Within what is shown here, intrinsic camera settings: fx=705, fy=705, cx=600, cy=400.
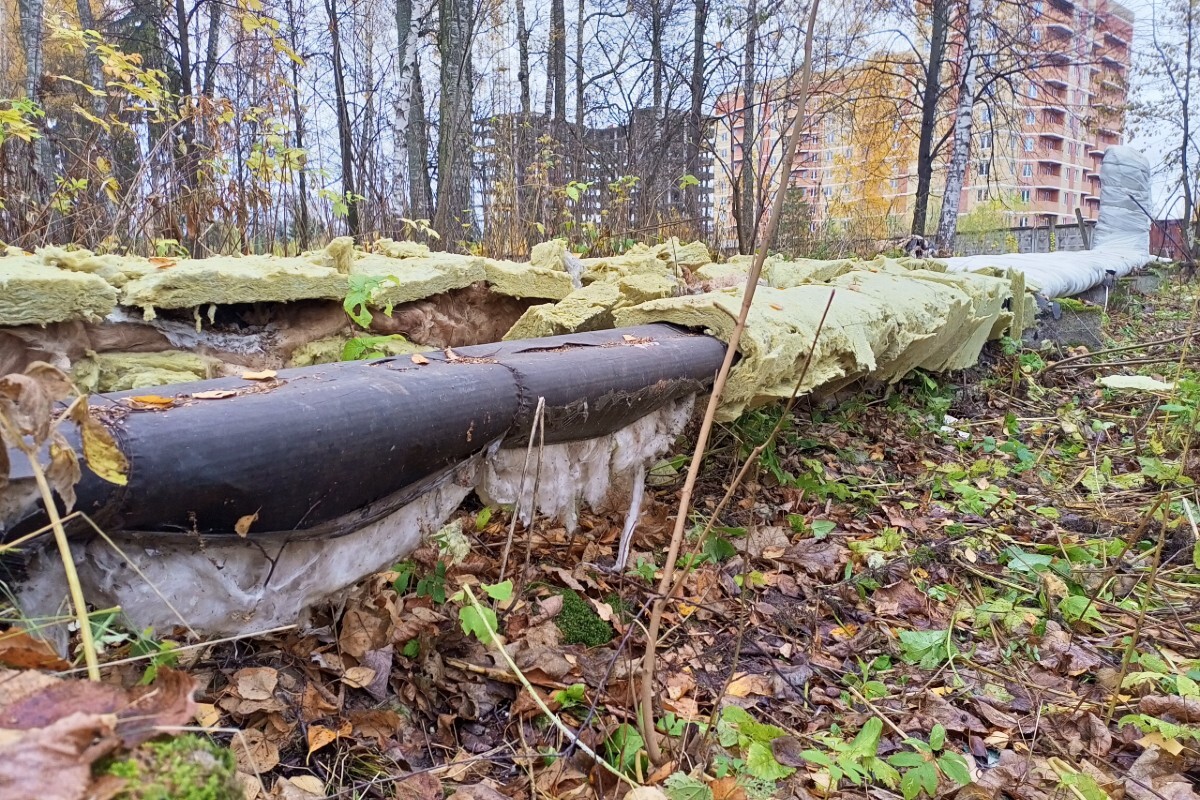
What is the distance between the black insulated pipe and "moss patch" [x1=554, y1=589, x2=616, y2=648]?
20.0 inches

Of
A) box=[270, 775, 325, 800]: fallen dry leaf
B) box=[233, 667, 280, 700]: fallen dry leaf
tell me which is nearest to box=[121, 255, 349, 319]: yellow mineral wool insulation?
box=[233, 667, 280, 700]: fallen dry leaf

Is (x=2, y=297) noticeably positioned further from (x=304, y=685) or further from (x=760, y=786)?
(x=760, y=786)

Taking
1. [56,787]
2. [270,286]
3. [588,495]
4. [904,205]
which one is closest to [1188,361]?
[588,495]

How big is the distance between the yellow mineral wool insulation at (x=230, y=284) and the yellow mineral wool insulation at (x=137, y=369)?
0.46 feet

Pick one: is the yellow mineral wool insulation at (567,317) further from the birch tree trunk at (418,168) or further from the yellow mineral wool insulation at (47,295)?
the birch tree trunk at (418,168)

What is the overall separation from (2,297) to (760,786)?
7.08 feet

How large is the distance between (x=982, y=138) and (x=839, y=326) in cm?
1874

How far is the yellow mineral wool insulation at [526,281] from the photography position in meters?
3.23

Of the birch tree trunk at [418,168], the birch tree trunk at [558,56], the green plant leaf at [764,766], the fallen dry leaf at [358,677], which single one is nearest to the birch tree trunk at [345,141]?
the birch tree trunk at [418,168]

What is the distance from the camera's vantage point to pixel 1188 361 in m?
5.11

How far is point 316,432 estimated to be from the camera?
4.28 ft

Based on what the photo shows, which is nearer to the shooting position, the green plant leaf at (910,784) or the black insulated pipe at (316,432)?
the black insulated pipe at (316,432)

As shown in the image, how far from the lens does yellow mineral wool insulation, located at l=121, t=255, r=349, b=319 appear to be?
2.12 m

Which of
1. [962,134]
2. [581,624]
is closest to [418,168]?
[581,624]
